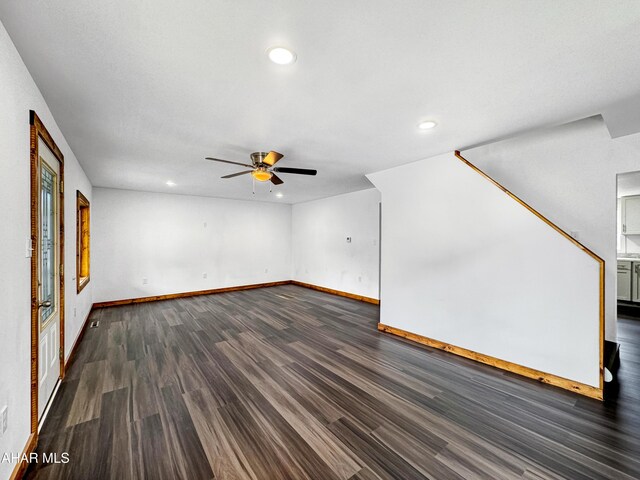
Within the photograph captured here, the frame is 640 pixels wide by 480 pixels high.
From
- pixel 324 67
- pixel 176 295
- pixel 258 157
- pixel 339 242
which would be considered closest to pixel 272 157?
pixel 258 157

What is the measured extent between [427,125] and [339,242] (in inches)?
175

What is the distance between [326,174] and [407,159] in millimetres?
1462

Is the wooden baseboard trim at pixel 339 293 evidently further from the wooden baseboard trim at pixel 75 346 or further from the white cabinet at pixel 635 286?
the wooden baseboard trim at pixel 75 346

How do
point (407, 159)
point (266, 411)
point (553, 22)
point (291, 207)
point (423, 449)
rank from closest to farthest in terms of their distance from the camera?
point (553, 22) → point (423, 449) → point (266, 411) → point (407, 159) → point (291, 207)

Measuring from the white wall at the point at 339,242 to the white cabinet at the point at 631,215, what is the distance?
4763 mm

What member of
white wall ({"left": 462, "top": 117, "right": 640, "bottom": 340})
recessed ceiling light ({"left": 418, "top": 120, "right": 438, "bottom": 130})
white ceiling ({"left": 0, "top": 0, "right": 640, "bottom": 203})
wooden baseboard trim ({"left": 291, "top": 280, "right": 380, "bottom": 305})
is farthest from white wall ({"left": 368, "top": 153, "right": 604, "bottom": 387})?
wooden baseboard trim ({"left": 291, "top": 280, "right": 380, "bottom": 305})

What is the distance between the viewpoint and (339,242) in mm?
6883

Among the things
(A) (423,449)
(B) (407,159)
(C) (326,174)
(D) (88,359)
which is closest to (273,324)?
(D) (88,359)

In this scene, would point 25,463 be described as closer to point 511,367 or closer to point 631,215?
point 511,367

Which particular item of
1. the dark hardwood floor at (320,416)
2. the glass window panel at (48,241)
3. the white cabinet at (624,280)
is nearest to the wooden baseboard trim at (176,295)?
the dark hardwood floor at (320,416)

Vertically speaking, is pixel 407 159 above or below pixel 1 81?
above

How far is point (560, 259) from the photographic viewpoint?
2.65m

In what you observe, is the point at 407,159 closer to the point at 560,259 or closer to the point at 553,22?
the point at 560,259

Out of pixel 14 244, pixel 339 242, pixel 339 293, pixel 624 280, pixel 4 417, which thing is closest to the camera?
pixel 4 417
